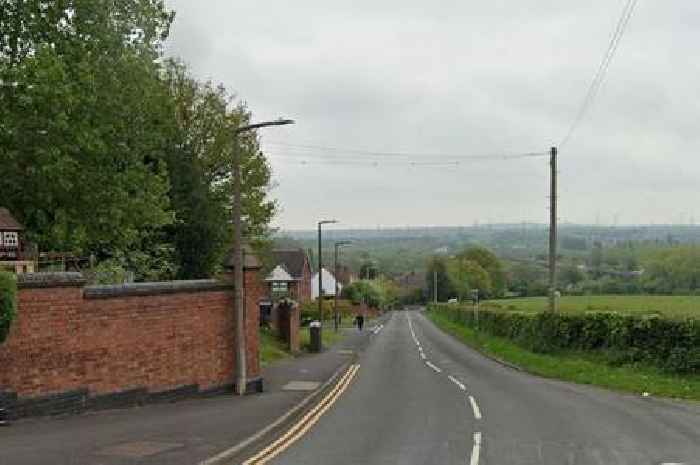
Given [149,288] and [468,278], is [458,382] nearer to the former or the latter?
[149,288]

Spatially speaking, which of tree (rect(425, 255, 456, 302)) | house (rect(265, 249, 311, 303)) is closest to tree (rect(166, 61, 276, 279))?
house (rect(265, 249, 311, 303))

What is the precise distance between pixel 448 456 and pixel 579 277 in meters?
157

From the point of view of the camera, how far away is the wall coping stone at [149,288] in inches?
659

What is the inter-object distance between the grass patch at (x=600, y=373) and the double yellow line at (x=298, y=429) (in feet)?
26.5

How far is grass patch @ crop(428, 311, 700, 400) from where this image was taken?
78.6 feet

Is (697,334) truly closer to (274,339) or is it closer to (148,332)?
(148,332)

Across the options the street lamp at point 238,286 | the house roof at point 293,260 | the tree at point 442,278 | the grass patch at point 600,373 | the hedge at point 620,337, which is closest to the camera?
the street lamp at point 238,286

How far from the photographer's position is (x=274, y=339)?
145ft

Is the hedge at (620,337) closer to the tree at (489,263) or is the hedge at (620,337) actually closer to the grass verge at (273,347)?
the grass verge at (273,347)

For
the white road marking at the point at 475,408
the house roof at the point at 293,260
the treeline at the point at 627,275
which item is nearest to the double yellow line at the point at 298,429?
the white road marking at the point at 475,408

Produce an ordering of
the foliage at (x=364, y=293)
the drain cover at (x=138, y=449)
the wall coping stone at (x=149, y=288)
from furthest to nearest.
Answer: the foliage at (x=364, y=293), the wall coping stone at (x=149, y=288), the drain cover at (x=138, y=449)

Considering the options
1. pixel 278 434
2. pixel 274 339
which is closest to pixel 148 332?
pixel 278 434

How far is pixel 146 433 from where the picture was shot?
545 inches

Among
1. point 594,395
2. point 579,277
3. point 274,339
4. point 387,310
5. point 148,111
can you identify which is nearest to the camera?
point 594,395
